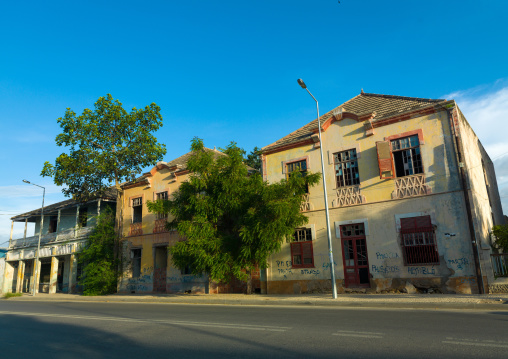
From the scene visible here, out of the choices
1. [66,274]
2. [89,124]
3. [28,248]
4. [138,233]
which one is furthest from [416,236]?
[28,248]

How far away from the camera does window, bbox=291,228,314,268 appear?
18.7 metres

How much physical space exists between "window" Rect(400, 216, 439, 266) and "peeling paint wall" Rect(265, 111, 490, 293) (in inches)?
8.2

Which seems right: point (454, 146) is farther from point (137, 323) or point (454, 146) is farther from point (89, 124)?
point (89, 124)

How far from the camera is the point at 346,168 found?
60.7 feet

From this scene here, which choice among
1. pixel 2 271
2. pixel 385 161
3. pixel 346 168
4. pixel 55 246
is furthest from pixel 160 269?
pixel 2 271

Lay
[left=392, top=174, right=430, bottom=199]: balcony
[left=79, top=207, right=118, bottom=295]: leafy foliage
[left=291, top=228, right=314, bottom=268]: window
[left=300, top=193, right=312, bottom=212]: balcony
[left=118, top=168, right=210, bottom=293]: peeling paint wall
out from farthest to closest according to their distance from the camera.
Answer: [left=79, top=207, right=118, bottom=295]: leafy foliage < [left=118, top=168, right=210, bottom=293]: peeling paint wall < [left=300, top=193, right=312, bottom=212]: balcony < [left=291, top=228, right=314, bottom=268]: window < [left=392, top=174, right=430, bottom=199]: balcony

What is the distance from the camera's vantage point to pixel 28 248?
34875 mm

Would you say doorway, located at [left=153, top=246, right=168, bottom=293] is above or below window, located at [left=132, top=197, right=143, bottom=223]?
below

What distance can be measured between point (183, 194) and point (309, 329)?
12.4 meters

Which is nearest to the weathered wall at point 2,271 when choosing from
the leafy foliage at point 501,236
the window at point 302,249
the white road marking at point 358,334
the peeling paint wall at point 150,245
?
the peeling paint wall at point 150,245

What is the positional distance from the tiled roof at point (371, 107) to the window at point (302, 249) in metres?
5.14

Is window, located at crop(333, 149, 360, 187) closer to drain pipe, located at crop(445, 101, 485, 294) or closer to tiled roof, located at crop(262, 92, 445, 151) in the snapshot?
tiled roof, located at crop(262, 92, 445, 151)

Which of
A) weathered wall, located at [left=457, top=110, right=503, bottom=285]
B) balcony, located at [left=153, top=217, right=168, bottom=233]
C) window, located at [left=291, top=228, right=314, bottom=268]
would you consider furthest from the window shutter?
balcony, located at [left=153, top=217, right=168, bottom=233]

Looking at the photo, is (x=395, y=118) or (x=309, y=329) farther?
(x=395, y=118)
